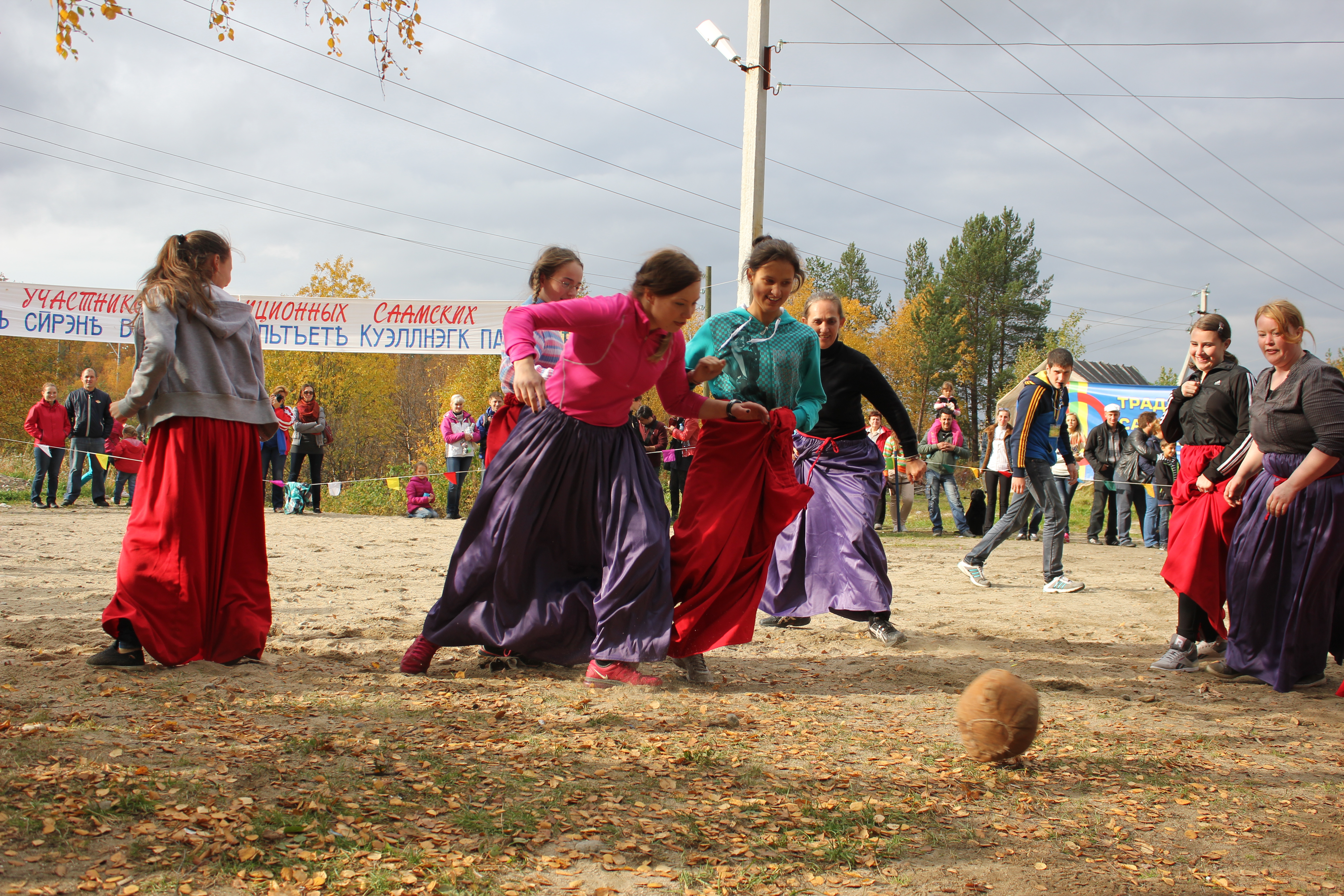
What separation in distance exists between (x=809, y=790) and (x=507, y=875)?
1.08 meters

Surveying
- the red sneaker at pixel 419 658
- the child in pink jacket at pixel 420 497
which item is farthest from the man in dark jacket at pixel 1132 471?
the red sneaker at pixel 419 658

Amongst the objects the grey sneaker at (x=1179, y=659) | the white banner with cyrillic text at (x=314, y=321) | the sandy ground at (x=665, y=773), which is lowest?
the sandy ground at (x=665, y=773)

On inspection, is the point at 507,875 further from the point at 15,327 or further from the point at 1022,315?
the point at 1022,315

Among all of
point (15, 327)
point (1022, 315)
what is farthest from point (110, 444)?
point (1022, 315)

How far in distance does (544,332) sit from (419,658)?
1.75m

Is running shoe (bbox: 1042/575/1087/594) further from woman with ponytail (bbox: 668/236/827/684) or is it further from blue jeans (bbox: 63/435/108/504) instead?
blue jeans (bbox: 63/435/108/504)

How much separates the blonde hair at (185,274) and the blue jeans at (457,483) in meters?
10.8

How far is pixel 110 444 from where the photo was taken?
14.8 meters

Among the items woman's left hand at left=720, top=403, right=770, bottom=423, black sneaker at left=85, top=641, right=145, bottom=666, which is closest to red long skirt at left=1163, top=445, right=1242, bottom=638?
woman's left hand at left=720, top=403, right=770, bottom=423

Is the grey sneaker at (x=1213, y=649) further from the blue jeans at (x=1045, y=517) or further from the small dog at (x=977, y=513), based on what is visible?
the small dog at (x=977, y=513)

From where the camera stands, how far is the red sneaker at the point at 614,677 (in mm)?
4203

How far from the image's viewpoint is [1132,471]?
1359 cm

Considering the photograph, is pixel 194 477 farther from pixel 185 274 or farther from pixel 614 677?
pixel 614 677

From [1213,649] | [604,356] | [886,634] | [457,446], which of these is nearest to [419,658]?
[604,356]
